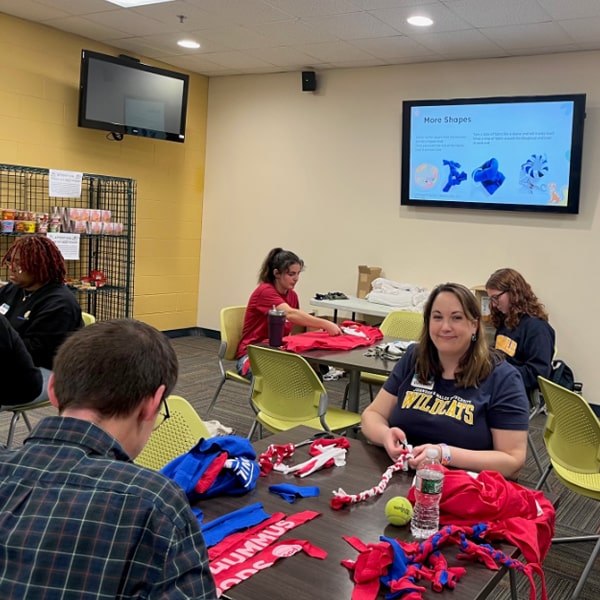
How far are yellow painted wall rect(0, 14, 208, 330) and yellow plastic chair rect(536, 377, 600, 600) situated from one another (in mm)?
4721

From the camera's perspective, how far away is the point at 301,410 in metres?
3.25

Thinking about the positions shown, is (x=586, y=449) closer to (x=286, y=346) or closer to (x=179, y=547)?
(x=286, y=346)

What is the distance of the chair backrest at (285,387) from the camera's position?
10.3 feet

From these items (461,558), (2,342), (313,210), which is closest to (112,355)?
(461,558)

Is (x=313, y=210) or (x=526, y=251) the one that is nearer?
(x=526, y=251)

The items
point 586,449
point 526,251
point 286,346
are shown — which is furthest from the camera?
point 526,251

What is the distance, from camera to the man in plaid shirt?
904 millimetres

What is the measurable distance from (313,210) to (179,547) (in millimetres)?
6010

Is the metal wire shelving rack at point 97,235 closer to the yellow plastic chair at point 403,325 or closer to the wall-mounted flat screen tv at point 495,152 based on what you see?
the wall-mounted flat screen tv at point 495,152

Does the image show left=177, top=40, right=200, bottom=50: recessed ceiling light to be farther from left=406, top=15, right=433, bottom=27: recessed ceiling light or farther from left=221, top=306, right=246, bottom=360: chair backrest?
left=221, top=306, right=246, bottom=360: chair backrest

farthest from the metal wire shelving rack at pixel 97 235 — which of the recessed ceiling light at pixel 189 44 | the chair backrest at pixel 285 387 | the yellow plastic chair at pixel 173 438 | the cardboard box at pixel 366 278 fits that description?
the yellow plastic chair at pixel 173 438

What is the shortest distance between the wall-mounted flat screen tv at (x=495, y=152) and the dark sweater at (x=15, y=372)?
402 cm

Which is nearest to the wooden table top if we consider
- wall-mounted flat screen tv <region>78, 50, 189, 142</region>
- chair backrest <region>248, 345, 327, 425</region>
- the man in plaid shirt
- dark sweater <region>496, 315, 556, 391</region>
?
the man in plaid shirt

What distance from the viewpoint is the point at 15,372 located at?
288 cm
